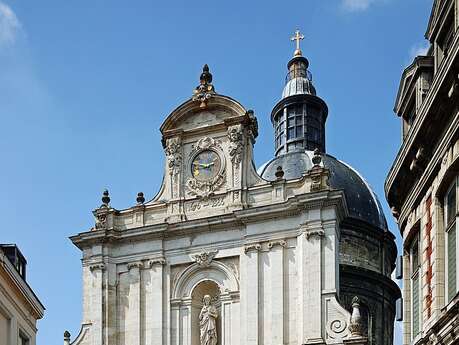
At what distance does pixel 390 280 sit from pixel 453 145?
110ft

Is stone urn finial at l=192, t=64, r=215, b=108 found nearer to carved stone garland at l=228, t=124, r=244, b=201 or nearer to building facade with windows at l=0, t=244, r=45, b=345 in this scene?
carved stone garland at l=228, t=124, r=244, b=201

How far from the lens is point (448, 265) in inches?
699

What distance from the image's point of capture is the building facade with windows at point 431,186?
1712cm

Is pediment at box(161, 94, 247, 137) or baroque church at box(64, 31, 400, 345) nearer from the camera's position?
baroque church at box(64, 31, 400, 345)

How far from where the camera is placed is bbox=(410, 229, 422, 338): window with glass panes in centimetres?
2025

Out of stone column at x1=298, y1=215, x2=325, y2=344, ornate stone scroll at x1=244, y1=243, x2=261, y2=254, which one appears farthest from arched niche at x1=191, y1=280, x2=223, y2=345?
stone column at x1=298, y1=215, x2=325, y2=344

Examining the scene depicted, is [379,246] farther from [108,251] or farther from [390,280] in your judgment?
[108,251]

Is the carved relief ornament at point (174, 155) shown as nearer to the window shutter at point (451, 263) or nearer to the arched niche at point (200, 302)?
the arched niche at point (200, 302)

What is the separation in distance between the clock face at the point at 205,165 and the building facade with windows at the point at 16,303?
1451 cm

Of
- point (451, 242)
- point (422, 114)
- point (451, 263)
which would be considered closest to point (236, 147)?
point (422, 114)

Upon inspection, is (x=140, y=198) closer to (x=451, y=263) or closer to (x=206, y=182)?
(x=206, y=182)

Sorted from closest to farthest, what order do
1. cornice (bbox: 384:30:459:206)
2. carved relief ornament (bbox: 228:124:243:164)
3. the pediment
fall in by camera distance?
cornice (bbox: 384:30:459:206) < carved relief ornament (bbox: 228:124:243:164) < the pediment

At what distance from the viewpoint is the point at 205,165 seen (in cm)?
4034

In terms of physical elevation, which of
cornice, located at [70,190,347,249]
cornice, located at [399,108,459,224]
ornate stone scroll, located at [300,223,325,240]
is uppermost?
cornice, located at [70,190,347,249]
